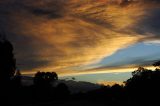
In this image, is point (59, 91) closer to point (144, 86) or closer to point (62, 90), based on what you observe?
point (62, 90)

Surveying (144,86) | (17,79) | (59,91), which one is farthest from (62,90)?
(17,79)

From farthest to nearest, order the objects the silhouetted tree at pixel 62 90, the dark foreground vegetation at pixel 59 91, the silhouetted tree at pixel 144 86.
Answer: the silhouetted tree at pixel 62 90
the silhouetted tree at pixel 144 86
the dark foreground vegetation at pixel 59 91

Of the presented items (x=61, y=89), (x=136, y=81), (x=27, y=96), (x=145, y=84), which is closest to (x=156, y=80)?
(x=145, y=84)

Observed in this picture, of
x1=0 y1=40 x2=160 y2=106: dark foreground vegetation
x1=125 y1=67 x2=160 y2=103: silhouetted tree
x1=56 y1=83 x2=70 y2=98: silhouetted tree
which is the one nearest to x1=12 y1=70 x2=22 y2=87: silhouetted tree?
x1=0 y1=40 x2=160 y2=106: dark foreground vegetation

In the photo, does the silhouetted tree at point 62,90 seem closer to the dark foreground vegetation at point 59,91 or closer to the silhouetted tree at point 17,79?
the dark foreground vegetation at point 59,91

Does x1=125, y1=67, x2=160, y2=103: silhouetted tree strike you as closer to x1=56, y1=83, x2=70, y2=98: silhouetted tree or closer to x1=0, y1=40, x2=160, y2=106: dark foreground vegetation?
x1=0, y1=40, x2=160, y2=106: dark foreground vegetation

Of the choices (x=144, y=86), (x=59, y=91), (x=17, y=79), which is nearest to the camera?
(x=17, y=79)

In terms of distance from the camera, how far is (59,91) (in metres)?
107

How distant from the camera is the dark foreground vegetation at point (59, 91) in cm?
5114

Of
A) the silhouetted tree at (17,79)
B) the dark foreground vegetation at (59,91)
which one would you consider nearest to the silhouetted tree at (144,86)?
the dark foreground vegetation at (59,91)

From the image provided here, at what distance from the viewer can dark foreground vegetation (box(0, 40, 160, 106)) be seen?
5114 cm

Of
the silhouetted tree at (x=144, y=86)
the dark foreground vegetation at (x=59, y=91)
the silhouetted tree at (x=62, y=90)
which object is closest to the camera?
the dark foreground vegetation at (x=59, y=91)

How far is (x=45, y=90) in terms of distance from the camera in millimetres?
95062

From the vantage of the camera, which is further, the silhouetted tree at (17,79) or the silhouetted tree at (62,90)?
the silhouetted tree at (62,90)
